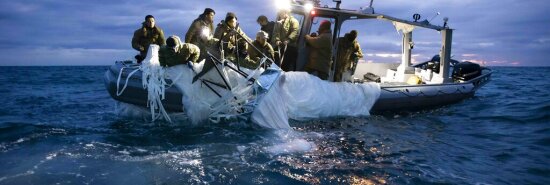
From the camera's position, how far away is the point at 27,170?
16.2 feet

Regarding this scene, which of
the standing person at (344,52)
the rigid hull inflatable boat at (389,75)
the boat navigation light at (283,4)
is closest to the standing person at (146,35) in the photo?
the rigid hull inflatable boat at (389,75)

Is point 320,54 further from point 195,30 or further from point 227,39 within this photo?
point 195,30

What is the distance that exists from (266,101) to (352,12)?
3.45 meters

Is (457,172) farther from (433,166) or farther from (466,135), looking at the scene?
(466,135)

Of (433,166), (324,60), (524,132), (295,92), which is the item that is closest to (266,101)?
(295,92)

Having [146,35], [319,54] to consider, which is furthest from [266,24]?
[146,35]

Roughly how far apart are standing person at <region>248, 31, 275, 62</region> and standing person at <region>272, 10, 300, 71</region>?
736mm

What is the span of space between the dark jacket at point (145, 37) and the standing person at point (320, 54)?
3.24 metres

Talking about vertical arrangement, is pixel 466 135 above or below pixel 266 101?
below

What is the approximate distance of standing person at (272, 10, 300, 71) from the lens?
858cm

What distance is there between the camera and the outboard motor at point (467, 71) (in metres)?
12.6

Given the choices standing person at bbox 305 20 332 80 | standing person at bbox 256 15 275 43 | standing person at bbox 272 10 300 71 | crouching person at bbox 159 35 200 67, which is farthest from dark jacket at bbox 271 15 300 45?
crouching person at bbox 159 35 200 67

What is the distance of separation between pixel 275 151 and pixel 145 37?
14.3 feet

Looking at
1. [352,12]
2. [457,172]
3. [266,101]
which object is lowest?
[457,172]
